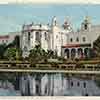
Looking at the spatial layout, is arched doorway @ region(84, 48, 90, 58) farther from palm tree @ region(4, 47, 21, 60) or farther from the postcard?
palm tree @ region(4, 47, 21, 60)

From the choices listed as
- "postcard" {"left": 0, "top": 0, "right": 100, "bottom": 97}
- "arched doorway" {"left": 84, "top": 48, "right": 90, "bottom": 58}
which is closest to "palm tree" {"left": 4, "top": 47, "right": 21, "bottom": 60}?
"postcard" {"left": 0, "top": 0, "right": 100, "bottom": 97}

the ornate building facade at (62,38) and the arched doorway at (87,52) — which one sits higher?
the ornate building facade at (62,38)

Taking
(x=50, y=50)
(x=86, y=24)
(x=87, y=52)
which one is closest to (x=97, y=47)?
(x=87, y=52)

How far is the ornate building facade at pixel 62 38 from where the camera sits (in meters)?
5.74

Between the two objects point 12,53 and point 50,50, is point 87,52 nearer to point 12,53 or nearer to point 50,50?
point 50,50

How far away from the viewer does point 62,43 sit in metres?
5.77

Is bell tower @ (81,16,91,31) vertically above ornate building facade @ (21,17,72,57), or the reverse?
bell tower @ (81,16,91,31)

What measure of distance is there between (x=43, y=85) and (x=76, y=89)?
0.97 ft

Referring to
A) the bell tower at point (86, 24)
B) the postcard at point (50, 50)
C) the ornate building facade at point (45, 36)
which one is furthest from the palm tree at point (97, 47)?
the ornate building facade at point (45, 36)

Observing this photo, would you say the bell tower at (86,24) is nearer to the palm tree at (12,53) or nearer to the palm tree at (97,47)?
the palm tree at (97,47)

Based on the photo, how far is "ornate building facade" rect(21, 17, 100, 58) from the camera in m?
5.74

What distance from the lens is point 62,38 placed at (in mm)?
5758

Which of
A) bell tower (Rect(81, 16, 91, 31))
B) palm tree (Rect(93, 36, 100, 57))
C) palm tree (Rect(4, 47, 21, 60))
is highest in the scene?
bell tower (Rect(81, 16, 91, 31))

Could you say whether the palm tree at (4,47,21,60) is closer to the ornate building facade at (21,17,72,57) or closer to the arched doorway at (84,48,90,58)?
the ornate building facade at (21,17,72,57)
